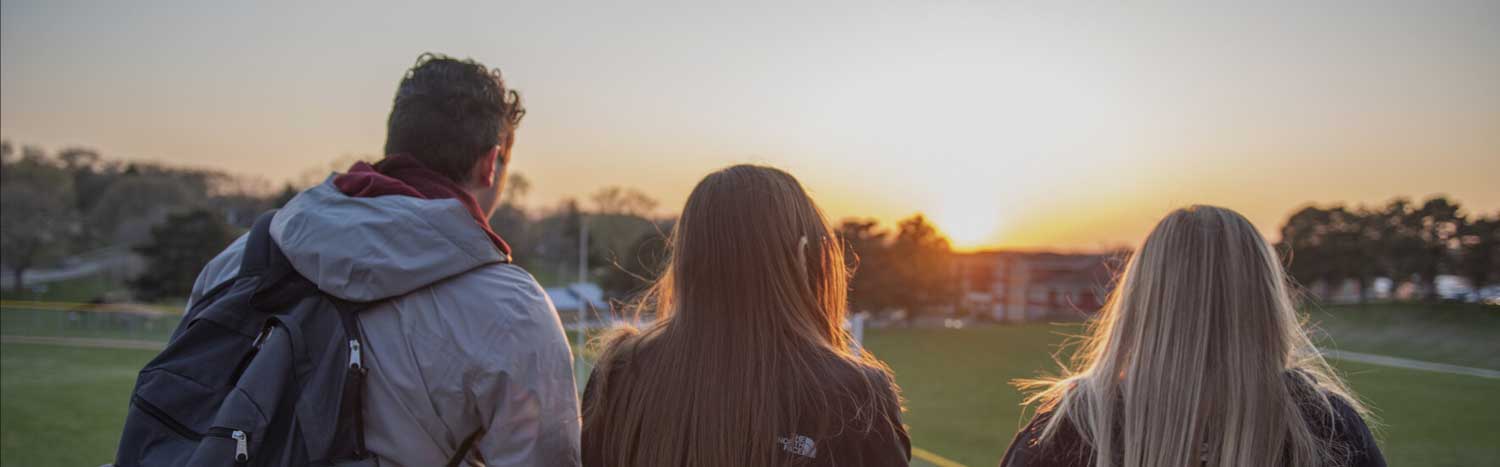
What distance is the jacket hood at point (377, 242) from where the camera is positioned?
1738 mm

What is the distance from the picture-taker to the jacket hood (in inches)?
68.4

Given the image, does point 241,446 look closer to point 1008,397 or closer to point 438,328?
point 438,328

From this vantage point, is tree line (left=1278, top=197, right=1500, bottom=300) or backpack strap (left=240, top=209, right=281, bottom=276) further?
tree line (left=1278, top=197, right=1500, bottom=300)

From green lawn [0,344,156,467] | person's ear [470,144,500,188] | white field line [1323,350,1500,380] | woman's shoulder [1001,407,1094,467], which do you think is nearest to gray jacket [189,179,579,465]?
person's ear [470,144,500,188]

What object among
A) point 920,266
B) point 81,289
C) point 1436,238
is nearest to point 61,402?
point 1436,238

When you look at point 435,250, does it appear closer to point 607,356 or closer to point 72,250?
point 607,356

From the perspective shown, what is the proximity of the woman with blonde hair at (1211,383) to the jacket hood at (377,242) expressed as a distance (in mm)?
1543

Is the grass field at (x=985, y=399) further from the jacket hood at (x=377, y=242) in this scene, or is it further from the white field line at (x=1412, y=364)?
the jacket hood at (x=377, y=242)

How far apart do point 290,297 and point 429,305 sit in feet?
0.92

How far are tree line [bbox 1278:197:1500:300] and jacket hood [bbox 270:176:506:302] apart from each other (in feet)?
16.6

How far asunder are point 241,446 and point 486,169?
0.85 m

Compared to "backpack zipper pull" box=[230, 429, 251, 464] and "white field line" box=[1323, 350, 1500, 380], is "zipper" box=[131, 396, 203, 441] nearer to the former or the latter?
"backpack zipper pull" box=[230, 429, 251, 464]

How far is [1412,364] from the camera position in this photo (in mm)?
14969

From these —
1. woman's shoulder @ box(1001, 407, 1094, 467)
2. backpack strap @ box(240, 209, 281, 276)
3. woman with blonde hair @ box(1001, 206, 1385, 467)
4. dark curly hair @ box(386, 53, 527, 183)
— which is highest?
dark curly hair @ box(386, 53, 527, 183)
